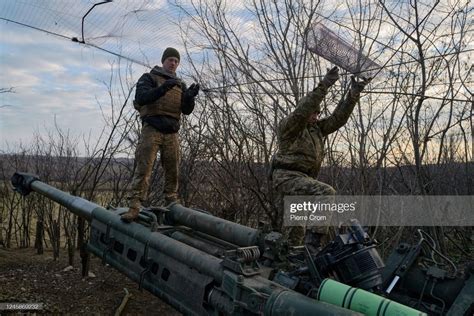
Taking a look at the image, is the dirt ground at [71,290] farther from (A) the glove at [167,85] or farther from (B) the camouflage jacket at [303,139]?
(A) the glove at [167,85]

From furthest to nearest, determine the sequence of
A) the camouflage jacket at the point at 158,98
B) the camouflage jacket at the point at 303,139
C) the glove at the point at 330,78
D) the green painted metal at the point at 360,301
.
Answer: the camouflage jacket at the point at 158,98, the camouflage jacket at the point at 303,139, the glove at the point at 330,78, the green painted metal at the point at 360,301

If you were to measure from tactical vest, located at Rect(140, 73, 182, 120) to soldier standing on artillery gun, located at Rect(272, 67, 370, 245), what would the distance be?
3.98ft

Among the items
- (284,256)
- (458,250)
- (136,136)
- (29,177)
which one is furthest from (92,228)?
(458,250)

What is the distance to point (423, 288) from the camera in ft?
8.25

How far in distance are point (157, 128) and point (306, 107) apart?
1649 millimetres

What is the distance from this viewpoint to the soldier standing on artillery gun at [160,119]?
463 centimetres

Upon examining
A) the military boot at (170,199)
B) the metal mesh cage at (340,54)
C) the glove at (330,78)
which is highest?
the metal mesh cage at (340,54)

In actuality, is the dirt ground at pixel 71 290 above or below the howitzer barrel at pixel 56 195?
below

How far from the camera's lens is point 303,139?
4.45 m

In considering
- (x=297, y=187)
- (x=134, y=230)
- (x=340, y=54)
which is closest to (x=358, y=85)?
(x=297, y=187)

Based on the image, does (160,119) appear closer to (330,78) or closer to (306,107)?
(306,107)

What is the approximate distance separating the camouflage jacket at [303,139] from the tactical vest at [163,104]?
1.20m

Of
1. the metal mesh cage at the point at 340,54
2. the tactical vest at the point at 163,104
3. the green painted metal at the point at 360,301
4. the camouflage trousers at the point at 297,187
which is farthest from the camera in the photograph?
the metal mesh cage at the point at 340,54

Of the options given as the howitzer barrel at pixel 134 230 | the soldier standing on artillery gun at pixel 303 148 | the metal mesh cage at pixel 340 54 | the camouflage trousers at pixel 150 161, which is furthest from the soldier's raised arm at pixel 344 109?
the howitzer barrel at pixel 134 230
